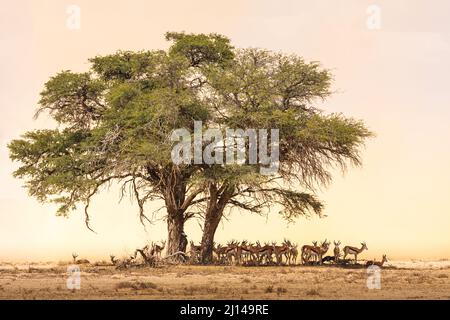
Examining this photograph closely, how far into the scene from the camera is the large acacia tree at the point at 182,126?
1613 inches

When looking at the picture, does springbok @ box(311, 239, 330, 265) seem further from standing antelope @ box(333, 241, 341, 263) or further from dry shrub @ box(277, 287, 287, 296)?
dry shrub @ box(277, 287, 287, 296)

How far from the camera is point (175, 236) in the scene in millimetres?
43125

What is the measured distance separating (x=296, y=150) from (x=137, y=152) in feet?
22.7

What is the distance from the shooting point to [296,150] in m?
42.1

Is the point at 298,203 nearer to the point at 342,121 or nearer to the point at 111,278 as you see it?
the point at 342,121

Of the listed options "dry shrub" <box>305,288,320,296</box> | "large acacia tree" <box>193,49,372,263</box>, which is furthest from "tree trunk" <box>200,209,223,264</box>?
"dry shrub" <box>305,288,320,296</box>

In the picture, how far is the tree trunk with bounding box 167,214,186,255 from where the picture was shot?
43.0m

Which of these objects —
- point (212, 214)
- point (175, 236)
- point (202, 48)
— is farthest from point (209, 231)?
point (202, 48)

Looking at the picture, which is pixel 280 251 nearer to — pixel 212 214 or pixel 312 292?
pixel 212 214

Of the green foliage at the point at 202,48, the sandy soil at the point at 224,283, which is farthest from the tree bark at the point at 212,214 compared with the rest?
the green foliage at the point at 202,48
